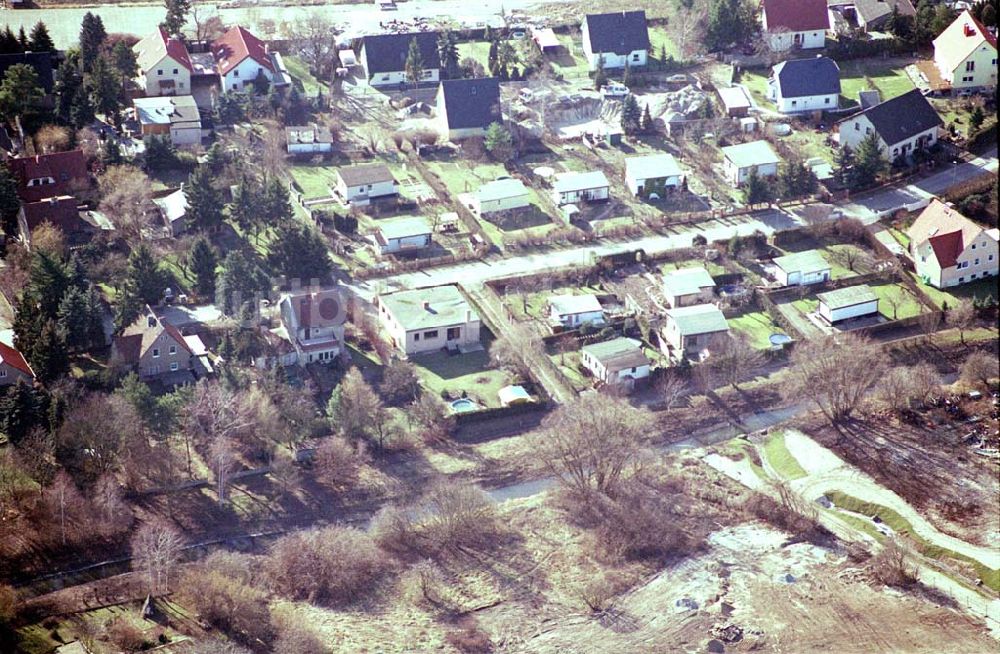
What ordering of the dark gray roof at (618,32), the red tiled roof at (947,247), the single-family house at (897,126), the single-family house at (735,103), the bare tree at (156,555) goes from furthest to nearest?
the dark gray roof at (618,32)
the single-family house at (735,103)
the single-family house at (897,126)
the red tiled roof at (947,247)
the bare tree at (156,555)

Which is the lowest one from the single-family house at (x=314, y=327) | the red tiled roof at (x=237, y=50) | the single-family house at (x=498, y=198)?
the single-family house at (x=314, y=327)

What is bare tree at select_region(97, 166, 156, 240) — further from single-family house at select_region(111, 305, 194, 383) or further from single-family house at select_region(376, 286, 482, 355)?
single-family house at select_region(376, 286, 482, 355)

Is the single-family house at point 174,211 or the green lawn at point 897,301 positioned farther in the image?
the single-family house at point 174,211

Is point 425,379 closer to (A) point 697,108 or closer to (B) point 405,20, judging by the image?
(A) point 697,108

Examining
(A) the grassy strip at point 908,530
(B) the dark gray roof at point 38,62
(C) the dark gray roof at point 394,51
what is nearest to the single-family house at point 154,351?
(B) the dark gray roof at point 38,62

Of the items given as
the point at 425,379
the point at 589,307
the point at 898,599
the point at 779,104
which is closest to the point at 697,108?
the point at 779,104

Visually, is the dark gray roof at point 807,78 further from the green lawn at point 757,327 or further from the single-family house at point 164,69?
the single-family house at point 164,69

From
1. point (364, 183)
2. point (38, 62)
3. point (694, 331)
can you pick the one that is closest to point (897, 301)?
point (694, 331)

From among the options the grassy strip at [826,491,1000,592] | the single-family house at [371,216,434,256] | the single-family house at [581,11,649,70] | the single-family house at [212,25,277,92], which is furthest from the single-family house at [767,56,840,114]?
the grassy strip at [826,491,1000,592]
